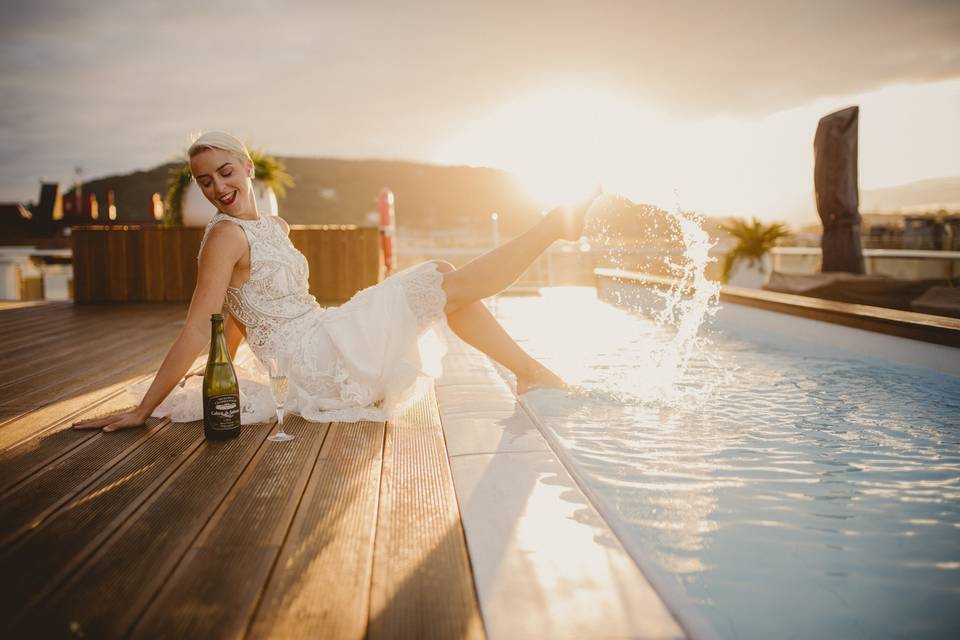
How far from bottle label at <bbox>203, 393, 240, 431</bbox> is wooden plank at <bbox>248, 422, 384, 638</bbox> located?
395mm

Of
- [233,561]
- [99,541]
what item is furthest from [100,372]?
[233,561]

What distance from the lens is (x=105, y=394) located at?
2.62 meters

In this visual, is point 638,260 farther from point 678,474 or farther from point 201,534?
point 201,534

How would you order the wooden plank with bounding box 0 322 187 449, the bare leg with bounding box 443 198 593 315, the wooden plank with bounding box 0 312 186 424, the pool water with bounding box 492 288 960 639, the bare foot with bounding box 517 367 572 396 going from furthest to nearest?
1. the bare foot with bounding box 517 367 572 396
2. the wooden plank with bounding box 0 312 186 424
3. the bare leg with bounding box 443 198 593 315
4. the wooden plank with bounding box 0 322 187 449
5. the pool water with bounding box 492 288 960 639

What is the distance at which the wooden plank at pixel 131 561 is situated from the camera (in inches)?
37.8

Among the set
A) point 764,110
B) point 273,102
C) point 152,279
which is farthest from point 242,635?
point 273,102

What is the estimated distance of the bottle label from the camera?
194 cm

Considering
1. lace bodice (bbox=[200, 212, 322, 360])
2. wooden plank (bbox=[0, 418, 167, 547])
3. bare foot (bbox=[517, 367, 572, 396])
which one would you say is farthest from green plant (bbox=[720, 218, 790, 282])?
wooden plank (bbox=[0, 418, 167, 547])

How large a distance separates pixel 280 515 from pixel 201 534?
17 cm

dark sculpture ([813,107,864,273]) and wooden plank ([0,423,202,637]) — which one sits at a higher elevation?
dark sculpture ([813,107,864,273])

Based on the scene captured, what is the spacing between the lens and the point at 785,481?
177cm

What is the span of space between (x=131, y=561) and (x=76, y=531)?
0.78ft

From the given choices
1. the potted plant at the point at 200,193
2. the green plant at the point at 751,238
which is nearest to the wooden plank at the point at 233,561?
the potted plant at the point at 200,193

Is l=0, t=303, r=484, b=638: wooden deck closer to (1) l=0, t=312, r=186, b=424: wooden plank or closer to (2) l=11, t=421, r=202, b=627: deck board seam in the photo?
(2) l=11, t=421, r=202, b=627: deck board seam
